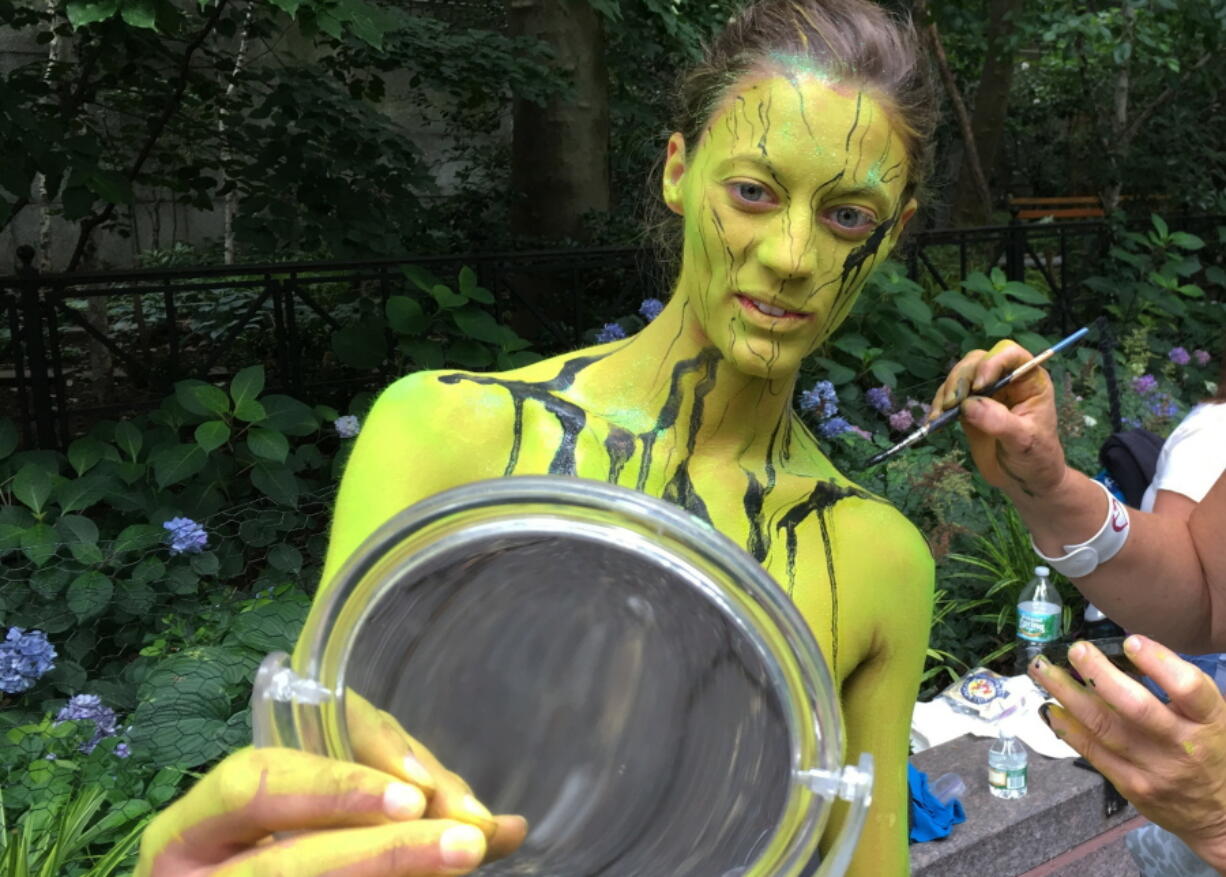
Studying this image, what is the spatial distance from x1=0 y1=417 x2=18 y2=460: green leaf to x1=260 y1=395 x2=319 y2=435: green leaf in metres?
0.77

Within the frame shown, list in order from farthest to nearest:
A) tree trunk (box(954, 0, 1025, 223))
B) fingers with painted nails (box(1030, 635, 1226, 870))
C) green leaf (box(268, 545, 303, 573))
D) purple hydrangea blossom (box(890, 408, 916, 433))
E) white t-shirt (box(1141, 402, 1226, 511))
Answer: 1. tree trunk (box(954, 0, 1025, 223))
2. purple hydrangea blossom (box(890, 408, 916, 433))
3. green leaf (box(268, 545, 303, 573))
4. white t-shirt (box(1141, 402, 1226, 511))
5. fingers with painted nails (box(1030, 635, 1226, 870))

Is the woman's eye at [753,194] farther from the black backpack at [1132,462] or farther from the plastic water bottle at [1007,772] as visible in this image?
the plastic water bottle at [1007,772]

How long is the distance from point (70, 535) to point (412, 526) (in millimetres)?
2810

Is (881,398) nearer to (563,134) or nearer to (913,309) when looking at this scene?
(913,309)

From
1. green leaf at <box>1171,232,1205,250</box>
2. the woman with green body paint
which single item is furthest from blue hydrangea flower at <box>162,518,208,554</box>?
green leaf at <box>1171,232,1205,250</box>

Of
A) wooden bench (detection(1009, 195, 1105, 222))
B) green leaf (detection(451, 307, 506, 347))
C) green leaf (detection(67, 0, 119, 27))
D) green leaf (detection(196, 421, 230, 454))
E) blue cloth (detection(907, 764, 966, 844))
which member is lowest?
blue cloth (detection(907, 764, 966, 844))

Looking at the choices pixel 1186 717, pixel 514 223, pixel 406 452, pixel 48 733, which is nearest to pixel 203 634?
pixel 48 733

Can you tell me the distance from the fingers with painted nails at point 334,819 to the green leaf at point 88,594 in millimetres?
2464

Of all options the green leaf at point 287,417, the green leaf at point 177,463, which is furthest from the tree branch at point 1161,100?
the green leaf at point 177,463

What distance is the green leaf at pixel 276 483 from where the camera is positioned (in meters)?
3.46

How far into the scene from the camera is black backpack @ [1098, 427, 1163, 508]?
10.6 feet

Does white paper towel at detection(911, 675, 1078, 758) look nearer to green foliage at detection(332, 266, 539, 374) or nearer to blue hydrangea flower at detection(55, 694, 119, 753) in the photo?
green foliage at detection(332, 266, 539, 374)

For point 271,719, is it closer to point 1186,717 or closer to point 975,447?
point 1186,717

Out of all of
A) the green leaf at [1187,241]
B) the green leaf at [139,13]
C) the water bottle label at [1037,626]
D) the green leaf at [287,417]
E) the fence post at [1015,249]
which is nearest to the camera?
the green leaf at [139,13]
